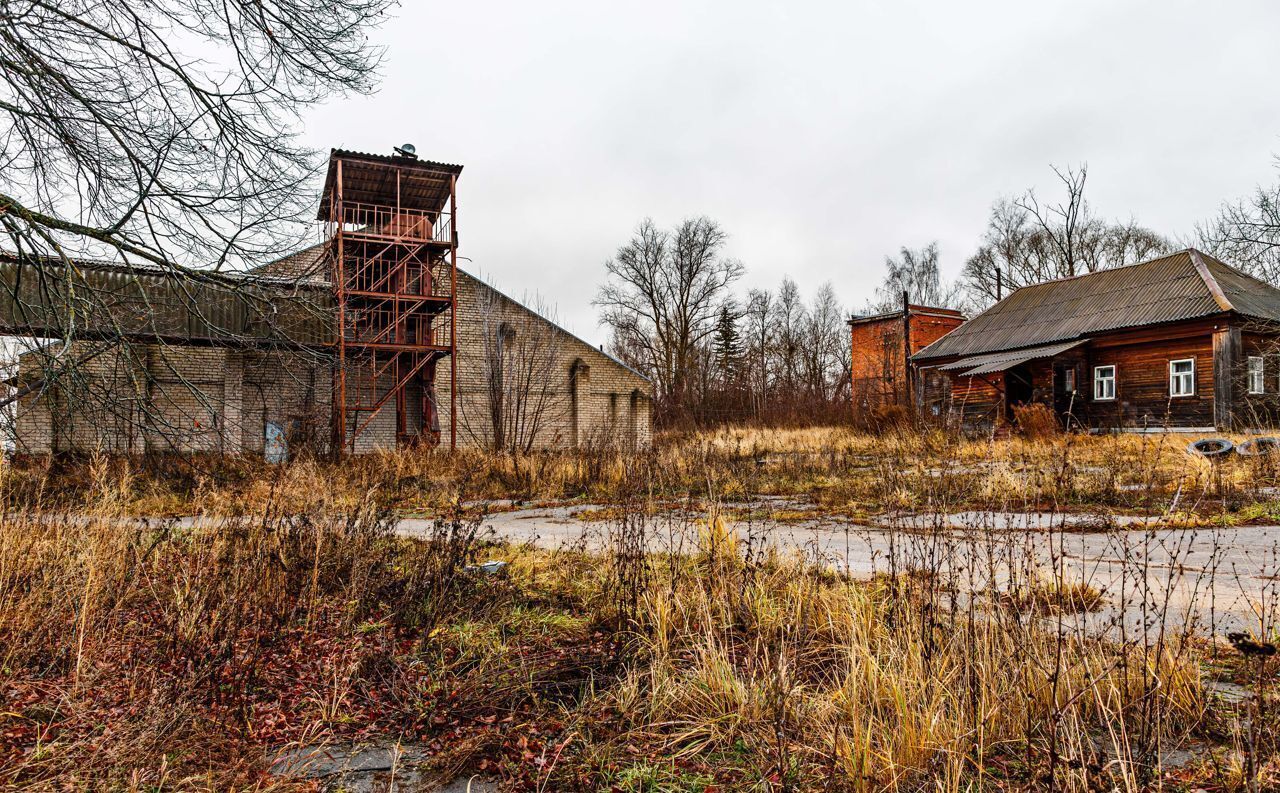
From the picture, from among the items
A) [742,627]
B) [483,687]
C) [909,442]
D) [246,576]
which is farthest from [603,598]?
[909,442]

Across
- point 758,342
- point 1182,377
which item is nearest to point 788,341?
point 758,342

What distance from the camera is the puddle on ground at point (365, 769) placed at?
2.59 metres

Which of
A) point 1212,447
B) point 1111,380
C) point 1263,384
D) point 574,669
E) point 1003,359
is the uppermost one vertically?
point 1003,359

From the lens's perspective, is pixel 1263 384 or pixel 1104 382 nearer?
pixel 1263 384

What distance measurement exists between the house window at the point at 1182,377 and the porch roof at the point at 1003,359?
2.72 metres

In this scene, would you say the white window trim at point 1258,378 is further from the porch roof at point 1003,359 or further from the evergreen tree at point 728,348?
the evergreen tree at point 728,348

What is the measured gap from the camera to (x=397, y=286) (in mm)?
21703

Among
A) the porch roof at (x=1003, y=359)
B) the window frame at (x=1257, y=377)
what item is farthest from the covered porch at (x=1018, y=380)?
the window frame at (x=1257, y=377)

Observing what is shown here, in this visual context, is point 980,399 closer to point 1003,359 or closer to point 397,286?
point 1003,359

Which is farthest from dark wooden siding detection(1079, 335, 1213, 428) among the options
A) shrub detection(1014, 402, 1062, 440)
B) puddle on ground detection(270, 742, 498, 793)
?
puddle on ground detection(270, 742, 498, 793)

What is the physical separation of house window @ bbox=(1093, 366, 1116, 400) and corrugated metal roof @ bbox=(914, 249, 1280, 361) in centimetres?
132

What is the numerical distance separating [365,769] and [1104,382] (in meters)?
27.5

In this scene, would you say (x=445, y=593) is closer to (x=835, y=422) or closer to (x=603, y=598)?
(x=603, y=598)

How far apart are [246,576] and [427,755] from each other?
87.7 inches
